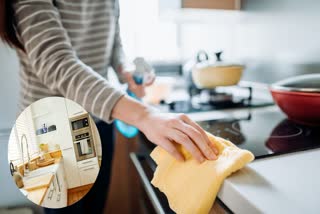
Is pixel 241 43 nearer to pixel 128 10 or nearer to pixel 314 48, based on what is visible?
pixel 314 48

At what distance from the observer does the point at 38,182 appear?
0.23 metres

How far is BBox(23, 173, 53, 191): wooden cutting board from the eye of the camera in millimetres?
226

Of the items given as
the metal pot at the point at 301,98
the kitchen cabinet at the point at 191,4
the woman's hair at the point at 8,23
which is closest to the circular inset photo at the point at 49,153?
the woman's hair at the point at 8,23

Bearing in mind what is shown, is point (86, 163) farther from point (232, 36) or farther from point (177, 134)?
point (232, 36)

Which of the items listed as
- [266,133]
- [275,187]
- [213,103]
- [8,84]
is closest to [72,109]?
[8,84]

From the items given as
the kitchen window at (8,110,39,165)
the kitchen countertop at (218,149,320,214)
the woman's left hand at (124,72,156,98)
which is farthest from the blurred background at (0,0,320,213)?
the kitchen countertop at (218,149,320,214)

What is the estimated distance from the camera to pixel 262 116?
0.80 meters

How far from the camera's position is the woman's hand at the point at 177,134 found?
0.39 m

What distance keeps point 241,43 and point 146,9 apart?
502mm

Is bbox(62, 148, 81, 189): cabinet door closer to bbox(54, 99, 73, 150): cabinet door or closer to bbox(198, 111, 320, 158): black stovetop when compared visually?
bbox(54, 99, 73, 150): cabinet door

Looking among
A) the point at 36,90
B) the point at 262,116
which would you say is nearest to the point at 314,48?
the point at 262,116

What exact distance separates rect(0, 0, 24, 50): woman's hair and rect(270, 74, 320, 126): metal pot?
60 cm

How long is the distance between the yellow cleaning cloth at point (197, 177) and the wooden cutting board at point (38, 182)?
8.0 inches

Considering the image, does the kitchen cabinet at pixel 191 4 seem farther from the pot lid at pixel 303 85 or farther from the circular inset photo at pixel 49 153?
the circular inset photo at pixel 49 153
